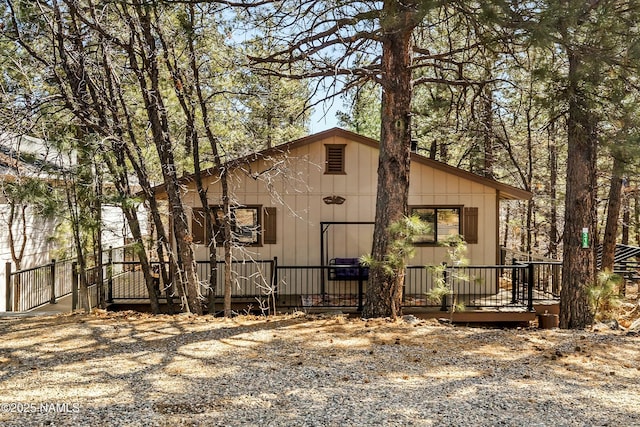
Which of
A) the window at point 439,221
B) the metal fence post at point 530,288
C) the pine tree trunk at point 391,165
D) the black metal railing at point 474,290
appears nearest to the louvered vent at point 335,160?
the window at point 439,221

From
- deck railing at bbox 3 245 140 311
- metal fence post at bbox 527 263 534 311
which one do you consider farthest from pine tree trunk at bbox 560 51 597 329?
deck railing at bbox 3 245 140 311

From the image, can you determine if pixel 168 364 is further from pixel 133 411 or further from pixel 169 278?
pixel 169 278

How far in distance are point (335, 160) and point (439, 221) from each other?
3.02 meters

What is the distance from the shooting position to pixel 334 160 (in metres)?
12.8

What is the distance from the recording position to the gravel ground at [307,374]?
4.07 meters

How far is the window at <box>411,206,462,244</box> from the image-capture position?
12.8 m

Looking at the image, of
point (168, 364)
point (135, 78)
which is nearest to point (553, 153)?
point (135, 78)

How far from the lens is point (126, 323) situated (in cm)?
746

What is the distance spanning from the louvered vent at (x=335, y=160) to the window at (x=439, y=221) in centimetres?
210

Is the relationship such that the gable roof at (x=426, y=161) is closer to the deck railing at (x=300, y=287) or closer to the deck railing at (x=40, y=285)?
the deck railing at (x=300, y=287)

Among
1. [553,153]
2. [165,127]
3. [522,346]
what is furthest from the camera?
[553,153]

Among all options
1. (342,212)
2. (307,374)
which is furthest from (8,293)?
(307,374)

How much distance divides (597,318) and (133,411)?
30.0ft

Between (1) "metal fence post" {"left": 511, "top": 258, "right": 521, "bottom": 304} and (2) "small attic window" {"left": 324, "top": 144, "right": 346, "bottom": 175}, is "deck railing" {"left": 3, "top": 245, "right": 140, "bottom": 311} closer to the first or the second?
(2) "small attic window" {"left": 324, "top": 144, "right": 346, "bottom": 175}
